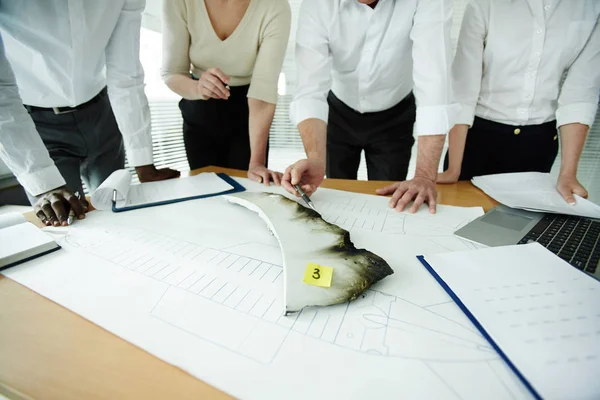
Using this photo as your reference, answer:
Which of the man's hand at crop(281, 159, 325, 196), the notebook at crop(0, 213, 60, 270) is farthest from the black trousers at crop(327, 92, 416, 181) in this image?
the notebook at crop(0, 213, 60, 270)

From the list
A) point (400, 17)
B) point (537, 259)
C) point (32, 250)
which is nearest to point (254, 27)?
point (400, 17)

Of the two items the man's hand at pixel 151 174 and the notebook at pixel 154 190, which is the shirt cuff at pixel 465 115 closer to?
the notebook at pixel 154 190

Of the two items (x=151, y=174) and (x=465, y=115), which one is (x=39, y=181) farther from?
(x=465, y=115)

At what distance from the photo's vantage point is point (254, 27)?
1212mm

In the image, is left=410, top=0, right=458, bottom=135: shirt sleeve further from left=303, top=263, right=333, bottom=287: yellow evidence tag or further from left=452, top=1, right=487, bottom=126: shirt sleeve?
left=303, top=263, right=333, bottom=287: yellow evidence tag

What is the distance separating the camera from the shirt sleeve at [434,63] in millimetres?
971

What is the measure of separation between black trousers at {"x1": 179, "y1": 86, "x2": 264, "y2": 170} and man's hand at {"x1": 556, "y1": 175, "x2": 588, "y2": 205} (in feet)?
3.99

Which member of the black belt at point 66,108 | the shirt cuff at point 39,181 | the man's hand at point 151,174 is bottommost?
the man's hand at point 151,174

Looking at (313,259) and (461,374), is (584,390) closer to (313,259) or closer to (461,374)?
(461,374)

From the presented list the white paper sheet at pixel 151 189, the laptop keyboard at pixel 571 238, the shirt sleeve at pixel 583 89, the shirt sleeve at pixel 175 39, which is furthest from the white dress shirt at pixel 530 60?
the shirt sleeve at pixel 175 39

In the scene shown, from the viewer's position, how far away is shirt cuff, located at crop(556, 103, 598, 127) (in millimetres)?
1093

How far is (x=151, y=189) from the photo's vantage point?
0.98 m

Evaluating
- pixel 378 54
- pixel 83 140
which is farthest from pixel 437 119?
pixel 83 140

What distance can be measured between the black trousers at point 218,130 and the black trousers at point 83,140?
0.31m
